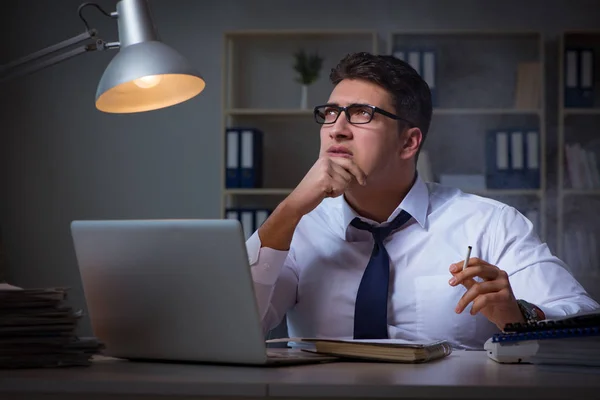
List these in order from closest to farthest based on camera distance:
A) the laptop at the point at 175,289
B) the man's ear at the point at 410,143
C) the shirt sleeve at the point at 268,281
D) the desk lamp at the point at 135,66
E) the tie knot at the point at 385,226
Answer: the laptop at the point at 175,289
the desk lamp at the point at 135,66
the shirt sleeve at the point at 268,281
the tie knot at the point at 385,226
the man's ear at the point at 410,143

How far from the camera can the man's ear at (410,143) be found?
1.96m

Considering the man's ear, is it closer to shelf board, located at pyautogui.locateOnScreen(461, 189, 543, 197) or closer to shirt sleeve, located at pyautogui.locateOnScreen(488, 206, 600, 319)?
shirt sleeve, located at pyautogui.locateOnScreen(488, 206, 600, 319)

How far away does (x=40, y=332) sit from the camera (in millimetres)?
1129

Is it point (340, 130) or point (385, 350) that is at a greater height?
point (340, 130)

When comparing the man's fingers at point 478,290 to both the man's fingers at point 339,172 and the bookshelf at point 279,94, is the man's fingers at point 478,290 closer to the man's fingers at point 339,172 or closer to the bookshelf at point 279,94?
the man's fingers at point 339,172

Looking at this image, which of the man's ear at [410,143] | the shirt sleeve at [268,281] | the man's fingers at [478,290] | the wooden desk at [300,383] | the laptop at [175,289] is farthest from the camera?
the man's ear at [410,143]

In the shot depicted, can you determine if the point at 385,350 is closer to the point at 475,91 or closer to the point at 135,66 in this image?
the point at 135,66

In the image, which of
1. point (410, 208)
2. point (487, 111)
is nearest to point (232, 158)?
point (487, 111)

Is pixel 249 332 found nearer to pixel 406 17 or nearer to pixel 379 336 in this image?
pixel 379 336

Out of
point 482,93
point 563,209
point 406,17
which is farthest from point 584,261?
point 406,17

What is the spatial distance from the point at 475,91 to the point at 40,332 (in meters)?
3.44

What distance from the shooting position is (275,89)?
4.43 meters

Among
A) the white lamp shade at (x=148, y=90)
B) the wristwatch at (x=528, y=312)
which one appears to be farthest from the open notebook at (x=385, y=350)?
the white lamp shade at (x=148, y=90)

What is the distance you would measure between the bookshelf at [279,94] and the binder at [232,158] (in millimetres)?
222
